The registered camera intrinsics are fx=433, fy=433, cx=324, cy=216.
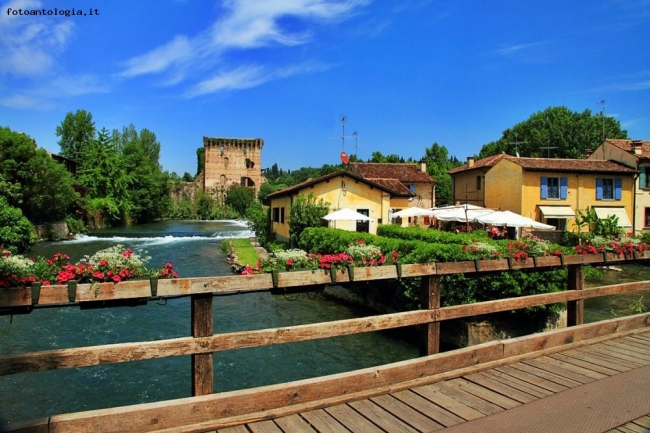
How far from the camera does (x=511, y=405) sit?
144 inches

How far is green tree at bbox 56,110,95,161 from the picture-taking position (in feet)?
190

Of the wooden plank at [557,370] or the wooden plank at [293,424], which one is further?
the wooden plank at [557,370]

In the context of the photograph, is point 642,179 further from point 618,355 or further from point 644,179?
point 618,355

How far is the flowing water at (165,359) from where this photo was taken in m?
7.75

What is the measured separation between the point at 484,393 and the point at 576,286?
2901mm

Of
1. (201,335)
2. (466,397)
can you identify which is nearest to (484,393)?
(466,397)

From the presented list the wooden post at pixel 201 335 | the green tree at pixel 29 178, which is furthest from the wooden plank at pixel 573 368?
the green tree at pixel 29 178

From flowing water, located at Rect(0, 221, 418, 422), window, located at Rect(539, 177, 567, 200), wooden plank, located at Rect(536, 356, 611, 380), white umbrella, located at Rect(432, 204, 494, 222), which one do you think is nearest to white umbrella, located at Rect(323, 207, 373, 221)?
white umbrella, located at Rect(432, 204, 494, 222)

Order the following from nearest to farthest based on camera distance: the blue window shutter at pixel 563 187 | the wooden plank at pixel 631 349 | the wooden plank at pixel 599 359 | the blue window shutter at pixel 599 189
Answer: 1. the wooden plank at pixel 599 359
2. the wooden plank at pixel 631 349
3. the blue window shutter at pixel 563 187
4. the blue window shutter at pixel 599 189

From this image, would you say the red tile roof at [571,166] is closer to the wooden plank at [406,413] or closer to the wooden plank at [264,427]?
the wooden plank at [406,413]

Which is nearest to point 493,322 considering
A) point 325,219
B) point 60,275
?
point 60,275

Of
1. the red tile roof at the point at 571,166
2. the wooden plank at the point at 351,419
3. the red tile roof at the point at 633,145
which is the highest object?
the red tile roof at the point at 633,145

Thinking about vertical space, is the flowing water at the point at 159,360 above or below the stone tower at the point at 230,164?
below

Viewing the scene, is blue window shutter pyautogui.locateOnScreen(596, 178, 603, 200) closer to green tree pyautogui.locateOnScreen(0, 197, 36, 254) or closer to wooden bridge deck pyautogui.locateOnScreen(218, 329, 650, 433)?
wooden bridge deck pyautogui.locateOnScreen(218, 329, 650, 433)
